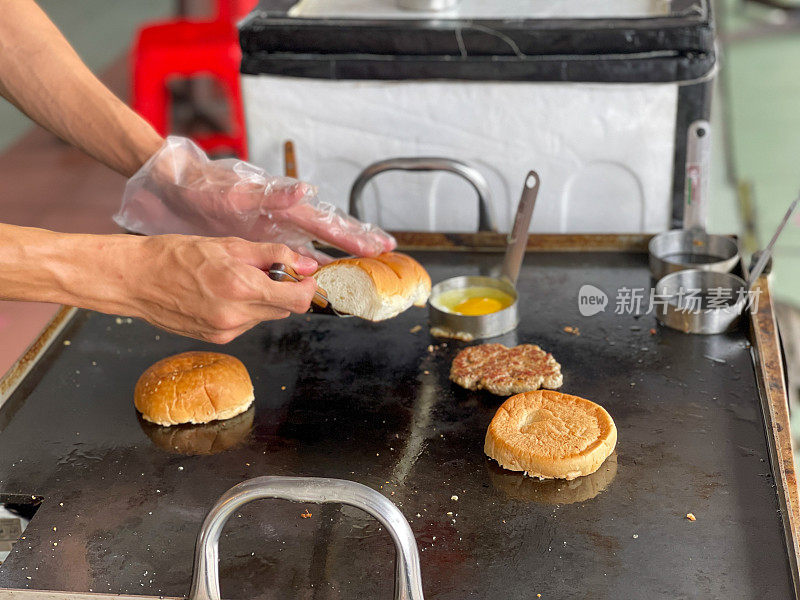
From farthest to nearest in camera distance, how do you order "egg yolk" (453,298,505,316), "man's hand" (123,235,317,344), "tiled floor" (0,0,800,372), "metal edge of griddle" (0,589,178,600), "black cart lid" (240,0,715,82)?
"tiled floor" (0,0,800,372) < "black cart lid" (240,0,715,82) < "egg yolk" (453,298,505,316) < "man's hand" (123,235,317,344) < "metal edge of griddle" (0,589,178,600)

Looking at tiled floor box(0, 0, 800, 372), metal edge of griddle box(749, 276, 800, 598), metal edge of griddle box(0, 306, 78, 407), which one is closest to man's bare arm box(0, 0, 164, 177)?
metal edge of griddle box(0, 306, 78, 407)

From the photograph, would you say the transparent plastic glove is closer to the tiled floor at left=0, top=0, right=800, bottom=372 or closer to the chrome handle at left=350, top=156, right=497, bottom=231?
the chrome handle at left=350, top=156, right=497, bottom=231

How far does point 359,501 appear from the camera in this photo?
1.41 metres

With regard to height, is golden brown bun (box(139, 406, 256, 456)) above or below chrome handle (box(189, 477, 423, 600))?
below

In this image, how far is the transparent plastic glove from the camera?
7.63 ft

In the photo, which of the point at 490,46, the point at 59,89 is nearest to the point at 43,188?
the point at 59,89

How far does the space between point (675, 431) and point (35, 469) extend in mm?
1498

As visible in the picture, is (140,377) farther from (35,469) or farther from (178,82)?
(178,82)

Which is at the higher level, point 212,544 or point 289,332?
point 212,544

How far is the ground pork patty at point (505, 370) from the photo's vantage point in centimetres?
217

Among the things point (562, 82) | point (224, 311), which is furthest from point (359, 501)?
point (562, 82)

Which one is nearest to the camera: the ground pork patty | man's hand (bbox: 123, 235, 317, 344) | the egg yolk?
man's hand (bbox: 123, 235, 317, 344)

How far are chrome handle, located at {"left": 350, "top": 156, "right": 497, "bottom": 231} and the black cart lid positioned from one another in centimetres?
40

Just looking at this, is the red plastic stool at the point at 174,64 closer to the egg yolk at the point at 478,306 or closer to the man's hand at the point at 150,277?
the egg yolk at the point at 478,306
